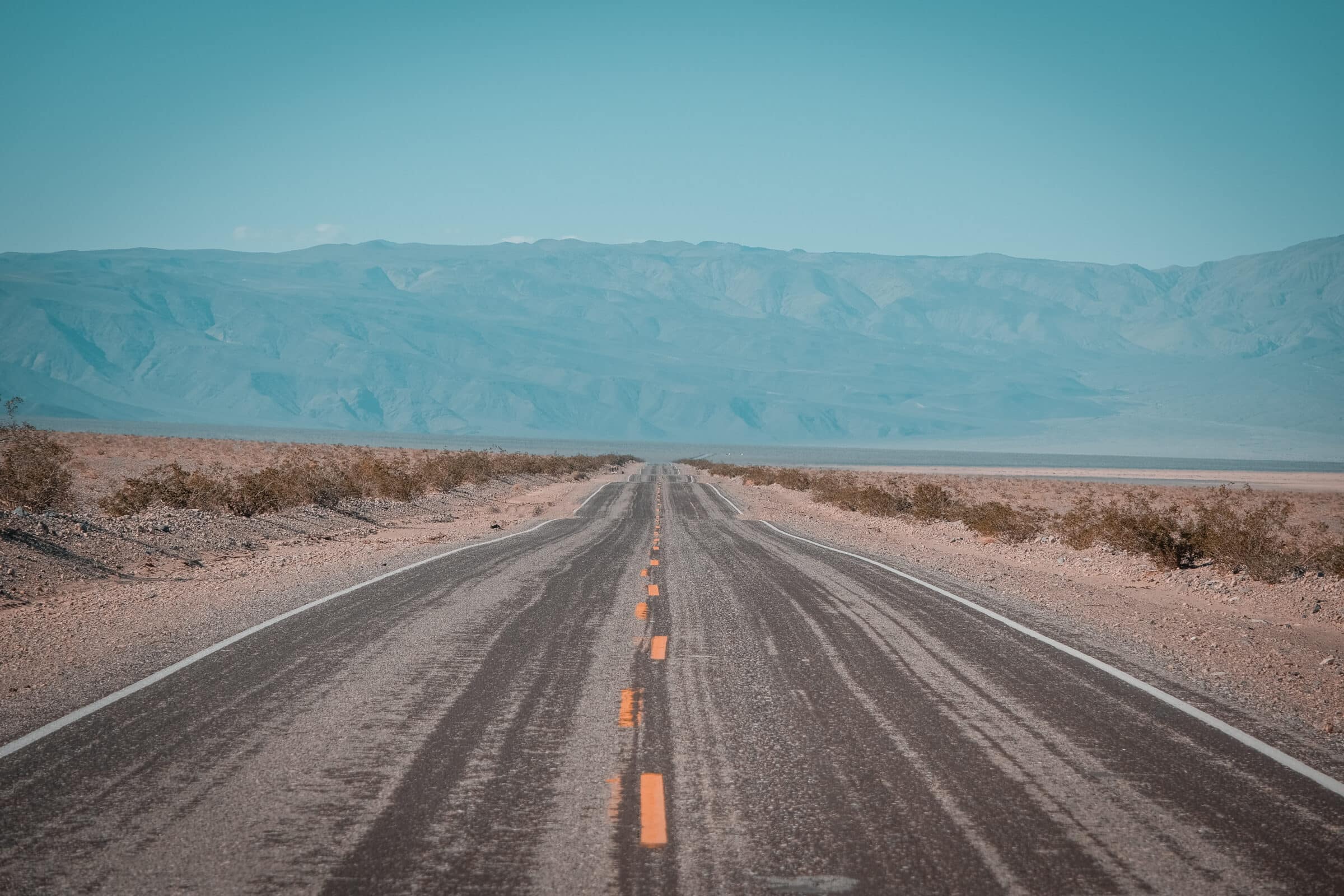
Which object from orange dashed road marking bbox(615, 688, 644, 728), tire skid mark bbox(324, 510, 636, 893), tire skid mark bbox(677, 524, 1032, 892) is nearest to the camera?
tire skid mark bbox(324, 510, 636, 893)

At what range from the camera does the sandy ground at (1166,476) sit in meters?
84.4

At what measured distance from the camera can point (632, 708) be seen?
7.00 meters

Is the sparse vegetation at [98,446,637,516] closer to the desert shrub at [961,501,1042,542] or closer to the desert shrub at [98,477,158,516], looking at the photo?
the desert shrub at [98,477,158,516]

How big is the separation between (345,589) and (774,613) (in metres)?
5.68

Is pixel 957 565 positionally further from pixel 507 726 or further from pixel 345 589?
pixel 507 726

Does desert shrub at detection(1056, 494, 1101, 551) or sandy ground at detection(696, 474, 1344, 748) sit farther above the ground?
desert shrub at detection(1056, 494, 1101, 551)

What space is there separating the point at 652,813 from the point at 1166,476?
12184 cm

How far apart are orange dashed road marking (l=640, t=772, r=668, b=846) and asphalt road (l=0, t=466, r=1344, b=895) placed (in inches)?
0.7

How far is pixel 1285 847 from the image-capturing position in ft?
15.7

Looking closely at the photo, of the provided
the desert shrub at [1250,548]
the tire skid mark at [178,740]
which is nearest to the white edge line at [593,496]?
the desert shrub at [1250,548]

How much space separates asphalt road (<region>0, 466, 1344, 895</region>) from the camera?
175 inches

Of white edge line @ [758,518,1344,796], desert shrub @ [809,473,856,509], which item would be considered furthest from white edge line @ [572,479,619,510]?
white edge line @ [758,518,1344,796]

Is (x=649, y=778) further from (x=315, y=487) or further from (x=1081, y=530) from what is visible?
(x=315, y=487)

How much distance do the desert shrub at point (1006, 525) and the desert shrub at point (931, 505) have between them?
3.83m
